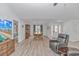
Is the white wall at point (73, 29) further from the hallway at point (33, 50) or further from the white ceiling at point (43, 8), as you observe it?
the hallway at point (33, 50)

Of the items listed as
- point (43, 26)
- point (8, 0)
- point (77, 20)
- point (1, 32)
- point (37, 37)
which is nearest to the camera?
point (8, 0)

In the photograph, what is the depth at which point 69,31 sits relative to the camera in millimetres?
11867

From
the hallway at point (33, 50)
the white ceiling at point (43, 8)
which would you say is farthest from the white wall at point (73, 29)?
the hallway at point (33, 50)

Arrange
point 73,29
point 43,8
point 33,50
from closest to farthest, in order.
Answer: point 43,8
point 33,50
point 73,29

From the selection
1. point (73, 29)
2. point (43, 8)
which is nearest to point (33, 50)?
point (43, 8)

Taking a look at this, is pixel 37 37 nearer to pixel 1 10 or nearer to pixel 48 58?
pixel 1 10

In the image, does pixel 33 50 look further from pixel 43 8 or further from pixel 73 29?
pixel 73 29

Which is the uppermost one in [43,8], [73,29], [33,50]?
[43,8]

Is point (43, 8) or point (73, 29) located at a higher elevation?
point (43, 8)

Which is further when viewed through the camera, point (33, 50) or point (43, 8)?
point (33, 50)

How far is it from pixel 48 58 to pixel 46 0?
2.24 ft

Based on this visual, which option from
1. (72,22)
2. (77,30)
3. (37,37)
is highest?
(72,22)

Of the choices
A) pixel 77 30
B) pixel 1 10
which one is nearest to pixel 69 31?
pixel 77 30

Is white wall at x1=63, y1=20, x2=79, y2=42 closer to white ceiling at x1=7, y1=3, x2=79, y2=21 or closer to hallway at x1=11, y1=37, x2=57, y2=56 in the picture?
white ceiling at x1=7, y1=3, x2=79, y2=21
